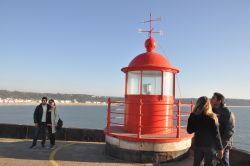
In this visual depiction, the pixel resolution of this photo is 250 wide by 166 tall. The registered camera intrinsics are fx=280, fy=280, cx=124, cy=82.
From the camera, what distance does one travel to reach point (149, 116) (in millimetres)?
8758

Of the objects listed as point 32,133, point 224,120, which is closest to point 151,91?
point 224,120

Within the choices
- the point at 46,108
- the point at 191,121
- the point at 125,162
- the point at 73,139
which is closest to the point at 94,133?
the point at 73,139

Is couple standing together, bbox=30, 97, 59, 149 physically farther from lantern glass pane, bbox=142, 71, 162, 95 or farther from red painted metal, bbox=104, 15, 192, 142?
lantern glass pane, bbox=142, 71, 162, 95

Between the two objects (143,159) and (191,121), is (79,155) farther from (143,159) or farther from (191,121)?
(191,121)

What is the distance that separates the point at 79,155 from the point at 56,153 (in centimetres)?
76

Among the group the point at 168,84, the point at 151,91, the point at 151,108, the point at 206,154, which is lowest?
the point at 206,154

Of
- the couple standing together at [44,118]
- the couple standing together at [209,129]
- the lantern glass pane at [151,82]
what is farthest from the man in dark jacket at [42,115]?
the couple standing together at [209,129]

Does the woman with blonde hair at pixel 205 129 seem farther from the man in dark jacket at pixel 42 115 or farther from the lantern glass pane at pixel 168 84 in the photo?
the man in dark jacket at pixel 42 115

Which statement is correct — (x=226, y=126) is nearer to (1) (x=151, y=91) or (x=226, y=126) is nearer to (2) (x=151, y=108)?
(2) (x=151, y=108)

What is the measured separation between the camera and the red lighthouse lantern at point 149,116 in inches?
315

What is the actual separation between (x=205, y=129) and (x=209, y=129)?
0.23 ft

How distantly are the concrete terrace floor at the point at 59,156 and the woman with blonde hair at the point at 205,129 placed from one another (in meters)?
2.95

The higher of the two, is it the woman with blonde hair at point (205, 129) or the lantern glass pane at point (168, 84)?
the lantern glass pane at point (168, 84)

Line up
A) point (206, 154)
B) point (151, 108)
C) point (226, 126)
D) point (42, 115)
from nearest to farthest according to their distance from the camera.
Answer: point (206, 154)
point (226, 126)
point (151, 108)
point (42, 115)
